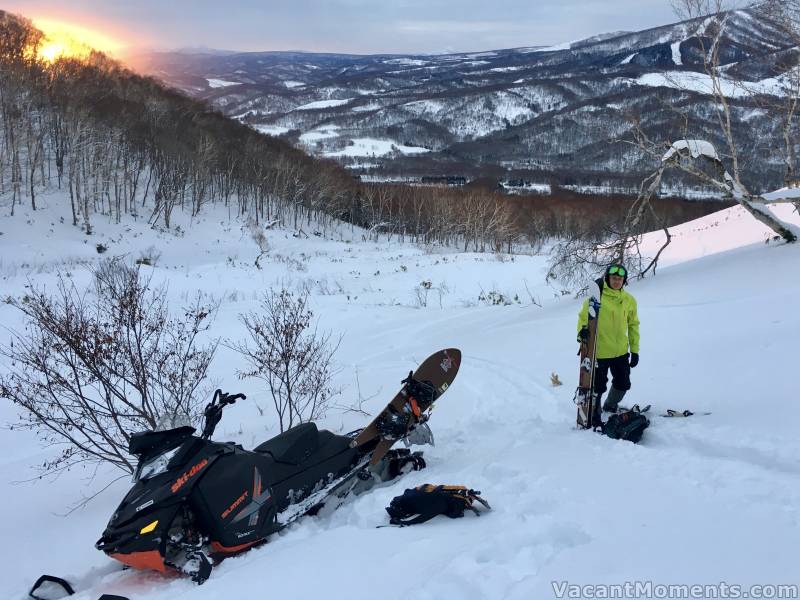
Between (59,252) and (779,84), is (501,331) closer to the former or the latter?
(779,84)

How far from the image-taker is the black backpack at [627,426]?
207 inches

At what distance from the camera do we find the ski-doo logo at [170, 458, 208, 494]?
353 centimetres

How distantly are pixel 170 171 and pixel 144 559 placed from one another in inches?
2055

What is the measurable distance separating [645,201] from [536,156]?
525 ft

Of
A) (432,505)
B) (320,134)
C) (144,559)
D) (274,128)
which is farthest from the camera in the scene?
(274,128)

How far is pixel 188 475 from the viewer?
361 centimetres

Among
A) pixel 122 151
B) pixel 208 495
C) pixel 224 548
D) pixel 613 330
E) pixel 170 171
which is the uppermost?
pixel 122 151

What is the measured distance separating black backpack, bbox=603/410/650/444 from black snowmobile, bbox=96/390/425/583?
293 cm

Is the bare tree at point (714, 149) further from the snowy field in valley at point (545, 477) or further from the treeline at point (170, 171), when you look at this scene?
the treeline at point (170, 171)

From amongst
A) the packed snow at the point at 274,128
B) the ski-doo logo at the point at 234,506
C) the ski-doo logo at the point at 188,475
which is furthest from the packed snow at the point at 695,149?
the packed snow at the point at 274,128

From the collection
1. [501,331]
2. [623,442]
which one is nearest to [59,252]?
[501,331]

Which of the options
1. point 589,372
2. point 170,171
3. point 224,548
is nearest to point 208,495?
point 224,548

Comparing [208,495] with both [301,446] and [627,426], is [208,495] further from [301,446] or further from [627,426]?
[627,426]

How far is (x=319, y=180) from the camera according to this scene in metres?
65.4
